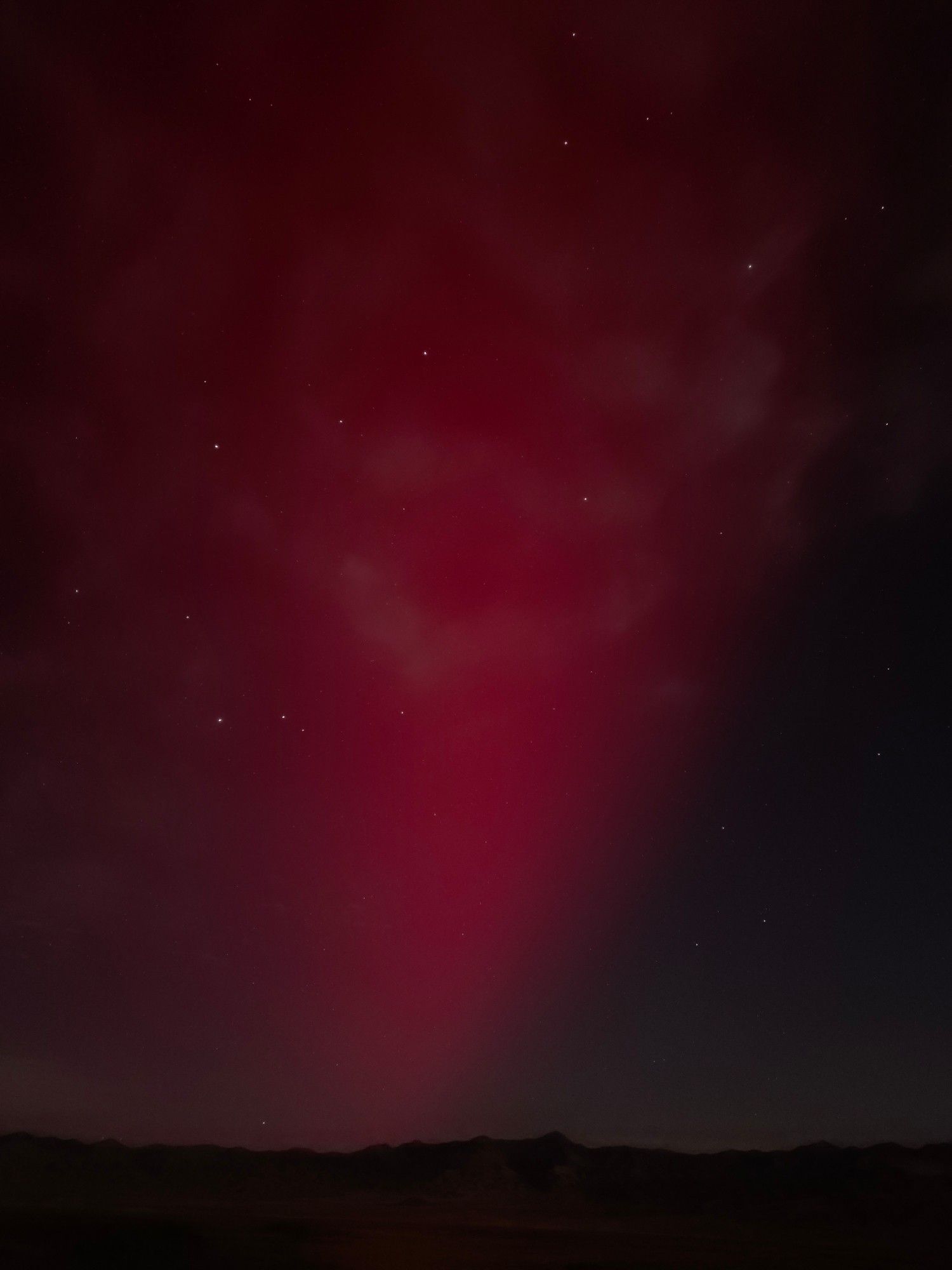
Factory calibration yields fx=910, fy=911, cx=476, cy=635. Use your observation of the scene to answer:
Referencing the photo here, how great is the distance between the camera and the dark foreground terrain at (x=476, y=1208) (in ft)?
172

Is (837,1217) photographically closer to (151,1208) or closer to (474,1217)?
(474,1217)

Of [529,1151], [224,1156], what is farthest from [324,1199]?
[529,1151]

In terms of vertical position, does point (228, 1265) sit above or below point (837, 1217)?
above

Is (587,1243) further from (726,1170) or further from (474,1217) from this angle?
(726,1170)

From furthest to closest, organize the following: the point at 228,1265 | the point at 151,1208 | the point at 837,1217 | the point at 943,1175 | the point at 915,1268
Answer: the point at 943,1175 → the point at 837,1217 → the point at 151,1208 → the point at 915,1268 → the point at 228,1265

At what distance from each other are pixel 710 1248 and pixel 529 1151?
5705 inches

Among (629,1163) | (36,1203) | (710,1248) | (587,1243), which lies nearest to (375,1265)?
(587,1243)

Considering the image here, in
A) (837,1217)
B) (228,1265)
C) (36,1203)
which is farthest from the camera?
(837,1217)

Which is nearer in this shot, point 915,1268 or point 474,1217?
point 915,1268

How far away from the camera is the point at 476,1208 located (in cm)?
14825

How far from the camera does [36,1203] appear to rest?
286 feet

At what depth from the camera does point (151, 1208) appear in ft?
314

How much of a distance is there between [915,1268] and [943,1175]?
9641cm

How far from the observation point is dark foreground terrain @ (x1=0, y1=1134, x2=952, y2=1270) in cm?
5228
